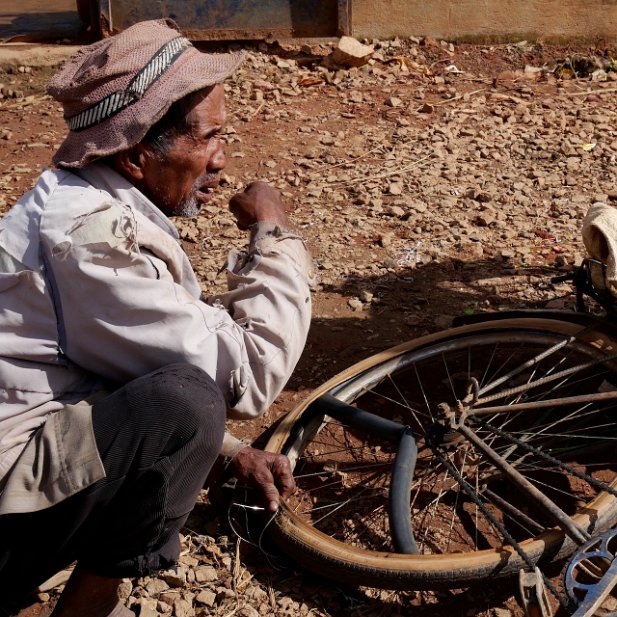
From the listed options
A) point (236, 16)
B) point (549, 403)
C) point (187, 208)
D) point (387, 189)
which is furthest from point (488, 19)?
point (187, 208)

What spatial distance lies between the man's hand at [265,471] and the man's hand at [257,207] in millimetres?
709

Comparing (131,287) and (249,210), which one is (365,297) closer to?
(249,210)

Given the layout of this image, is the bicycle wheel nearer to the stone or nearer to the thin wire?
the thin wire

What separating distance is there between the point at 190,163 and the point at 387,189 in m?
2.76

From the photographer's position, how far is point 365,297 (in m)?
4.22

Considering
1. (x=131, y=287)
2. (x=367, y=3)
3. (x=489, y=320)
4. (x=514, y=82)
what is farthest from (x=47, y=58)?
(x=131, y=287)

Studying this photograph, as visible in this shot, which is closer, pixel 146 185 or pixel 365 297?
pixel 146 185

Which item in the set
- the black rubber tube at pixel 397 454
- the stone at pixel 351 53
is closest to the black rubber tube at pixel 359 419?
the black rubber tube at pixel 397 454

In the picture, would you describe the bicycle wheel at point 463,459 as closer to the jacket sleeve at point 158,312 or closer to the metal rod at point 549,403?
the metal rod at point 549,403

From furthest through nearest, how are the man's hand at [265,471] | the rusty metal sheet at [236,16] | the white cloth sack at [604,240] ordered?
the rusty metal sheet at [236,16] < the white cloth sack at [604,240] < the man's hand at [265,471]

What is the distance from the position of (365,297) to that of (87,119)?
209 cm

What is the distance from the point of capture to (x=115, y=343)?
7.45ft

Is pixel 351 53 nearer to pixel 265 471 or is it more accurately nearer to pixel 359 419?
pixel 359 419

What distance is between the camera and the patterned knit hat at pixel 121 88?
232 cm
